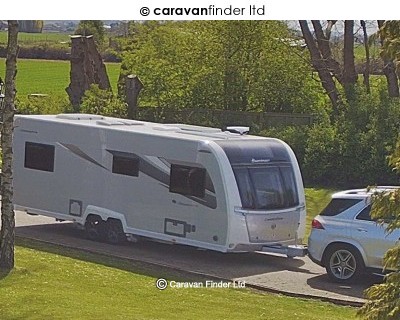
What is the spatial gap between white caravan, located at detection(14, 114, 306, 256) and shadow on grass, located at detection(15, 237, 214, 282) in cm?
24

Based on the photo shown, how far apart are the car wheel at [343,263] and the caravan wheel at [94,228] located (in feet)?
5.63

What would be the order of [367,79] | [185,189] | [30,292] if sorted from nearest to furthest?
[30,292] < [367,79] < [185,189]

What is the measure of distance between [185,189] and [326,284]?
135cm

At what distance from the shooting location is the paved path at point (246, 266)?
27.4 ft

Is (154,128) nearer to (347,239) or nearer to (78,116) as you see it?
(78,116)

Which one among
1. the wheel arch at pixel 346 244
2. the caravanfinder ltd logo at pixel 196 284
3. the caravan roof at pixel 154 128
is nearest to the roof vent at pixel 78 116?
the caravan roof at pixel 154 128

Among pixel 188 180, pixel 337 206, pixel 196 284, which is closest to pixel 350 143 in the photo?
pixel 337 206

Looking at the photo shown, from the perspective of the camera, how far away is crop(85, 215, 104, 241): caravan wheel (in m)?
9.09

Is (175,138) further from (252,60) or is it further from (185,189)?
(252,60)

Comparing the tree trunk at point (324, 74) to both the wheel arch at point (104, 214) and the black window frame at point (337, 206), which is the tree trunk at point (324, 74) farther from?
the wheel arch at point (104, 214)

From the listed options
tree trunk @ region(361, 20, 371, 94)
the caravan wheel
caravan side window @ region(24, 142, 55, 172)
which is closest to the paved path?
the caravan wheel
